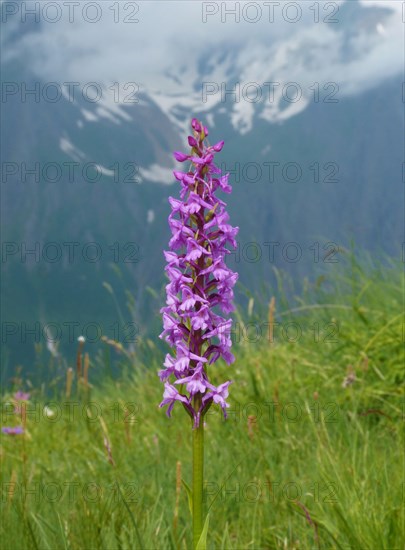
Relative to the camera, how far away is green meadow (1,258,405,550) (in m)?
2.81

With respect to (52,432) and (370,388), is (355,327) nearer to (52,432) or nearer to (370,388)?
(370,388)

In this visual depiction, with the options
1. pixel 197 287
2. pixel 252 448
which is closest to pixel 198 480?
pixel 197 287

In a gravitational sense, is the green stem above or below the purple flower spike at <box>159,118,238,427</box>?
below

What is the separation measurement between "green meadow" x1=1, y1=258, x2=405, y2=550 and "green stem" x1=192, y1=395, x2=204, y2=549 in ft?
0.21

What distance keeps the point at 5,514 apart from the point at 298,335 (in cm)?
394

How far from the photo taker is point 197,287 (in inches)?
78.5

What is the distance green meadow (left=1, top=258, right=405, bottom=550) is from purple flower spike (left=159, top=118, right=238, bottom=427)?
308mm

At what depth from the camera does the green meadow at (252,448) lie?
111 inches

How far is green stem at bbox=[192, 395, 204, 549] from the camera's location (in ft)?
6.28

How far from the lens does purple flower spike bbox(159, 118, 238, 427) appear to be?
1961 millimetres

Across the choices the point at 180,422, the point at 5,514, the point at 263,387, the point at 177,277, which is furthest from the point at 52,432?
A: the point at 177,277

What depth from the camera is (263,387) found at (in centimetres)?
512

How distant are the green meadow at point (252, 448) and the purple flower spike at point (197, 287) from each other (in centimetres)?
31

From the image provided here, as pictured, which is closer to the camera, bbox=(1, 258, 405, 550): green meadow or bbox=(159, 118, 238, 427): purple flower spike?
bbox=(159, 118, 238, 427): purple flower spike
